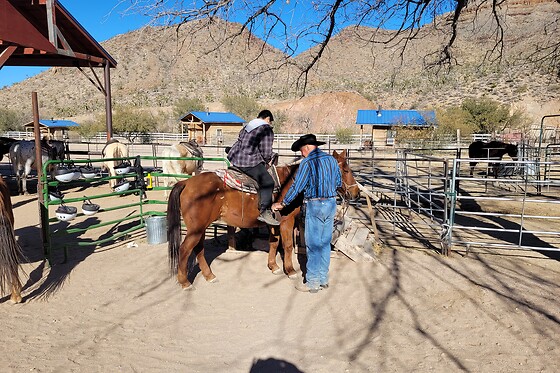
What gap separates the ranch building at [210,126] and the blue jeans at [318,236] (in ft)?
120

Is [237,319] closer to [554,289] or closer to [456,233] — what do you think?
[554,289]

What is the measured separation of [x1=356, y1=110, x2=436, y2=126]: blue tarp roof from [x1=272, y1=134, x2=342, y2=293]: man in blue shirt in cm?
2883

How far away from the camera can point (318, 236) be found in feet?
15.3

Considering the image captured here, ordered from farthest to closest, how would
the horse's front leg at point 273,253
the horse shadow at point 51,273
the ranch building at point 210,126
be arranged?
the ranch building at point 210,126 < the horse's front leg at point 273,253 < the horse shadow at point 51,273

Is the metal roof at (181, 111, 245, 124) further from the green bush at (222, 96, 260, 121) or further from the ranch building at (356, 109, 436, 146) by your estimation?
the ranch building at (356, 109, 436, 146)

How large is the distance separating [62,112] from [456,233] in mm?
76930

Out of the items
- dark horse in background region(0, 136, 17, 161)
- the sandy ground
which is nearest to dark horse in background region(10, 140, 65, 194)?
dark horse in background region(0, 136, 17, 161)

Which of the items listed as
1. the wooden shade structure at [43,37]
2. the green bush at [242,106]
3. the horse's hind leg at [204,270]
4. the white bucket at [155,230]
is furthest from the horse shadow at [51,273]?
the green bush at [242,106]

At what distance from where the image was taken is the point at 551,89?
46406 millimetres

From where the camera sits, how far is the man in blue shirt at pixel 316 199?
14.9 feet

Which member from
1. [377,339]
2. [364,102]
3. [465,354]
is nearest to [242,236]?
[377,339]

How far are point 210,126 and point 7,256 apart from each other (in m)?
39.0

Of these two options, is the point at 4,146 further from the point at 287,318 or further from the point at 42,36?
the point at 287,318

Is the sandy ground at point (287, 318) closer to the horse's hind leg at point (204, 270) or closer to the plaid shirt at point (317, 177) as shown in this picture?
the horse's hind leg at point (204, 270)
